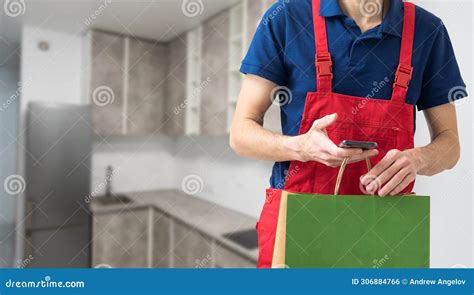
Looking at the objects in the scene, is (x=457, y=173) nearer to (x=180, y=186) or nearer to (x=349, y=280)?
(x=349, y=280)

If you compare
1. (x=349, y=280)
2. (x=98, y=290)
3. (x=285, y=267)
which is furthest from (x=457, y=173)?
(x=98, y=290)

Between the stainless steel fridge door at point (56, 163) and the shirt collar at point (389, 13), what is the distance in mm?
1651

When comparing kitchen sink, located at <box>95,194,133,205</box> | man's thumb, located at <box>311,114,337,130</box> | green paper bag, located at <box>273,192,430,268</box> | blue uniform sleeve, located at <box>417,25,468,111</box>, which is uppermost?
blue uniform sleeve, located at <box>417,25,468,111</box>

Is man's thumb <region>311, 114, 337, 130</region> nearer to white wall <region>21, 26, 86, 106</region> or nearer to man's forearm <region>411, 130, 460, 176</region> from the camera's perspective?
man's forearm <region>411, 130, 460, 176</region>

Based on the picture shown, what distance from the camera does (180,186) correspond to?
2.56 m

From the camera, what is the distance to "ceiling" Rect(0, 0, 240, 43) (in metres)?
1.69

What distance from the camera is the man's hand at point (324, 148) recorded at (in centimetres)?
42

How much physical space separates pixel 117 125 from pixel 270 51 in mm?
1818

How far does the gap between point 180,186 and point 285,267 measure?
85.1 inches

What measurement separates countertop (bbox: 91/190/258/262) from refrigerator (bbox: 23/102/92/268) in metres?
0.14

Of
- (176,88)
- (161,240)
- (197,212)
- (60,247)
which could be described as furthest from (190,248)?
(176,88)

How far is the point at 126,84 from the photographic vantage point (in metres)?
2.21

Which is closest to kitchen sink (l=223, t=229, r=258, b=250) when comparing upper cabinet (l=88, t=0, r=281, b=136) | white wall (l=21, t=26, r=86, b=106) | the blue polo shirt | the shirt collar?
upper cabinet (l=88, t=0, r=281, b=136)

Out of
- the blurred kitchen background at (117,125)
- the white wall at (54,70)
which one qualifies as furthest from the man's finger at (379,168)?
the white wall at (54,70)
